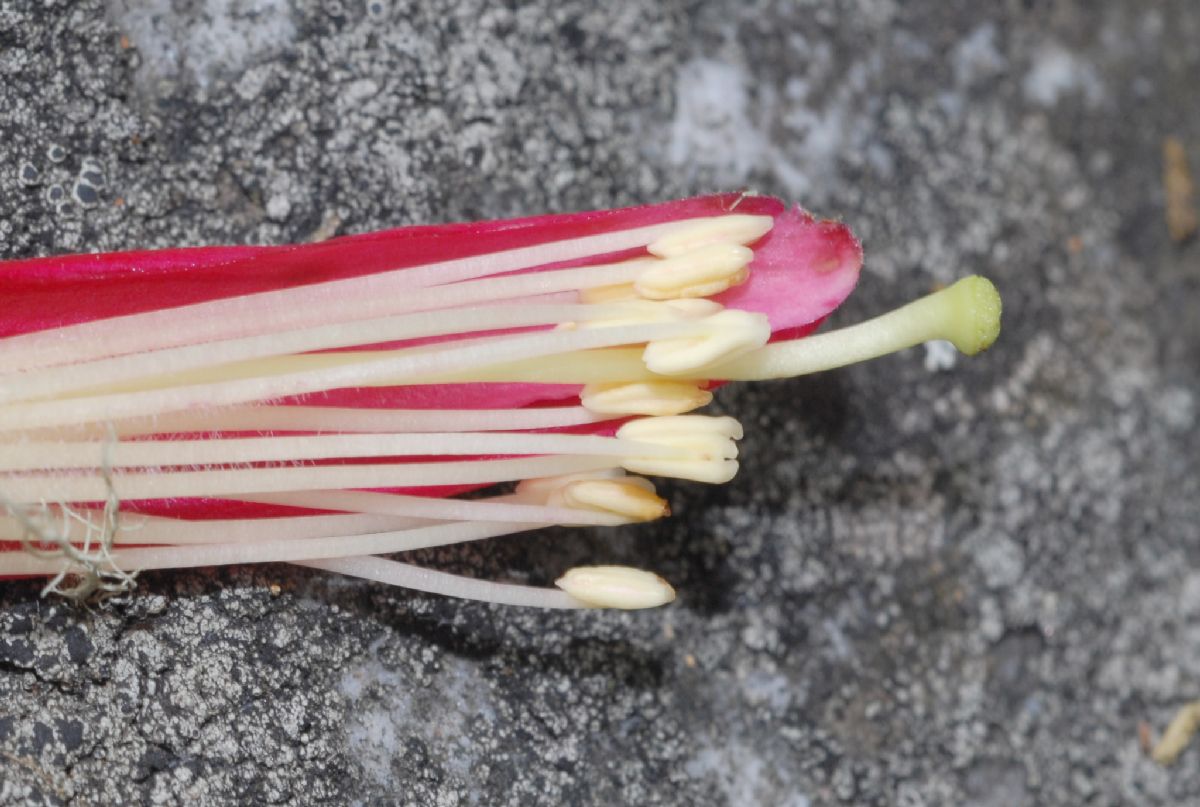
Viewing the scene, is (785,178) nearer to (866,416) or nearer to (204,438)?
(866,416)

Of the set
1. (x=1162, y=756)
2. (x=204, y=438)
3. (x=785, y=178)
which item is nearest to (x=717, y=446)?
(x=204, y=438)

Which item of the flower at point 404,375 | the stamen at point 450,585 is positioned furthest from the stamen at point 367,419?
the stamen at point 450,585

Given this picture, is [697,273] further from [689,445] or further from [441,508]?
[441,508]

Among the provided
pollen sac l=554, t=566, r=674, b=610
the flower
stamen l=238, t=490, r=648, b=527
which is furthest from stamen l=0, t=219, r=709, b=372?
pollen sac l=554, t=566, r=674, b=610

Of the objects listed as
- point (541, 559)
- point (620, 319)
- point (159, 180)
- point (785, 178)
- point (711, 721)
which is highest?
point (785, 178)

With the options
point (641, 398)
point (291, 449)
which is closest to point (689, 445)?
point (641, 398)

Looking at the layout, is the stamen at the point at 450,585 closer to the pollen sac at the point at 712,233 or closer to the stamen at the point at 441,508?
the stamen at the point at 441,508

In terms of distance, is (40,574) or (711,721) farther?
(711,721)
